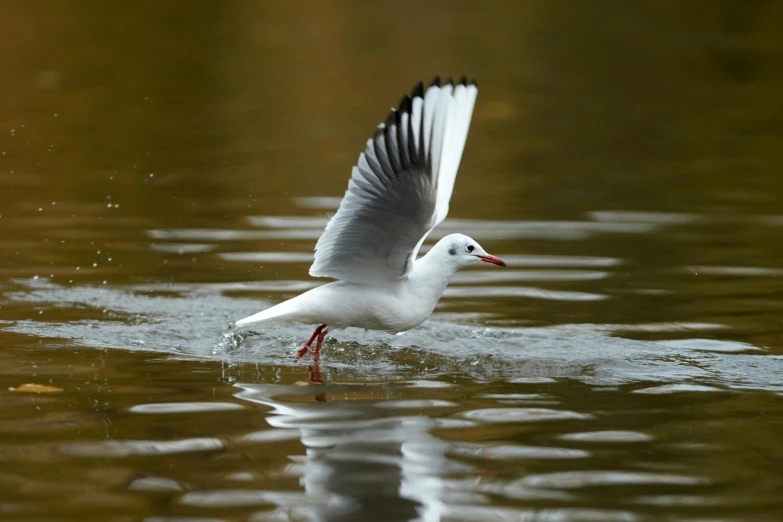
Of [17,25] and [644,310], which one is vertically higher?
[17,25]

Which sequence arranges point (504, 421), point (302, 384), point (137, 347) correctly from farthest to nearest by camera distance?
point (137, 347) → point (302, 384) → point (504, 421)

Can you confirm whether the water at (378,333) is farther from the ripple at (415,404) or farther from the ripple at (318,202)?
the ripple at (318,202)

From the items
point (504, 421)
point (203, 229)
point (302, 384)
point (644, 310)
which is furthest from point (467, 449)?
point (203, 229)

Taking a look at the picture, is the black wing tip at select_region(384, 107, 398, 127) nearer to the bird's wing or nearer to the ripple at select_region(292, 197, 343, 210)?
the bird's wing

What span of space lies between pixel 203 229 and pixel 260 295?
216 cm

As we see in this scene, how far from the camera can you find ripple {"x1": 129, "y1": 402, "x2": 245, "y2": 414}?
6.16m

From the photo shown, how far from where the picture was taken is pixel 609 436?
578 centimetres

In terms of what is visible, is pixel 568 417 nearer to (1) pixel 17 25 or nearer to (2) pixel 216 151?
(2) pixel 216 151

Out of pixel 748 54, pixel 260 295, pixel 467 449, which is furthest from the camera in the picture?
pixel 748 54

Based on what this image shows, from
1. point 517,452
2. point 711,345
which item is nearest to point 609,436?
point 517,452

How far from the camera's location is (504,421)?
6.04 meters

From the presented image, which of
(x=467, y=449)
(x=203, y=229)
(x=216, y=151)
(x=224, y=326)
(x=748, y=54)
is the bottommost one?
(x=467, y=449)

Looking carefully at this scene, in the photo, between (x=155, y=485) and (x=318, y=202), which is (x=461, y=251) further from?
(x=318, y=202)

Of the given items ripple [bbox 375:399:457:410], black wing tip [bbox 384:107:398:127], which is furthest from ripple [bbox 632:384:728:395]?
black wing tip [bbox 384:107:398:127]
